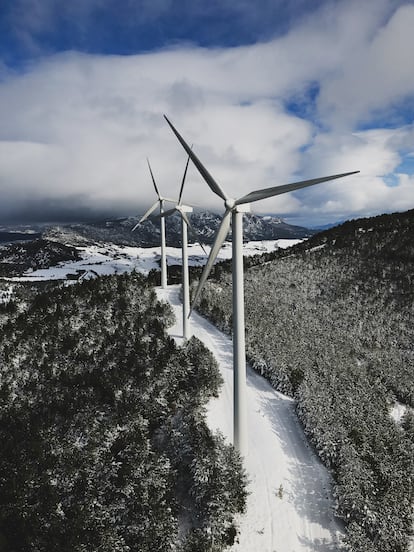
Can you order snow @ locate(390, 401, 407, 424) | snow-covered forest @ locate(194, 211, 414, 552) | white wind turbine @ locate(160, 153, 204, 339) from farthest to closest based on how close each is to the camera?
white wind turbine @ locate(160, 153, 204, 339) < snow @ locate(390, 401, 407, 424) < snow-covered forest @ locate(194, 211, 414, 552)

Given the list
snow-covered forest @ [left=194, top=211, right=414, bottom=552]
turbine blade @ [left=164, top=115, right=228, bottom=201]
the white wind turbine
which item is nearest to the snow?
snow-covered forest @ [left=194, top=211, right=414, bottom=552]

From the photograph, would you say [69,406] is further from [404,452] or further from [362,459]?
[404,452]

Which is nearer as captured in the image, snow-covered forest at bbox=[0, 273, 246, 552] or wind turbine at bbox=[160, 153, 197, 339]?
snow-covered forest at bbox=[0, 273, 246, 552]

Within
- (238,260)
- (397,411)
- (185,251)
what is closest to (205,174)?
(238,260)

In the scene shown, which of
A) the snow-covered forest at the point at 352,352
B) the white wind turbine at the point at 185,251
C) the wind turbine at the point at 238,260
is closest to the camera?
the snow-covered forest at the point at 352,352

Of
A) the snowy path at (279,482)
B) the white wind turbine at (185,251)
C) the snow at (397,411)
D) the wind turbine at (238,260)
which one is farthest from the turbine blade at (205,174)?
the snow at (397,411)

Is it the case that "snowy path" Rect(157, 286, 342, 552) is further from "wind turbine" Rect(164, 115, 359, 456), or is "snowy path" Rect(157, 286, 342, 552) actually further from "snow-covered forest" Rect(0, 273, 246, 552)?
"wind turbine" Rect(164, 115, 359, 456)

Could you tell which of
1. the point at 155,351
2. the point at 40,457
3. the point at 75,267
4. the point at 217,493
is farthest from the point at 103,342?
the point at 75,267

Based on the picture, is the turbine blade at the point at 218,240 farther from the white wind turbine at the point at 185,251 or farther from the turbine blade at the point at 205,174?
the white wind turbine at the point at 185,251
